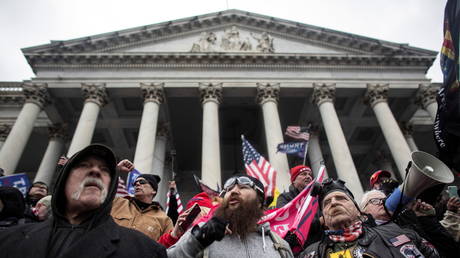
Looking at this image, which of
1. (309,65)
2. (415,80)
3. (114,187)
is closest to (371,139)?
(415,80)

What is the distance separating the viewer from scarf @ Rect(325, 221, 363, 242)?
2612 mm

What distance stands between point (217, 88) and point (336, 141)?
7621 mm

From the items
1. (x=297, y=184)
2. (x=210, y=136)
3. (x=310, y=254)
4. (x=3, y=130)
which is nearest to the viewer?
(x=310, y=254)

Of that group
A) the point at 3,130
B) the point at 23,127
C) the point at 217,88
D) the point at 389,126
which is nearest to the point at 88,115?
the point at 23,127

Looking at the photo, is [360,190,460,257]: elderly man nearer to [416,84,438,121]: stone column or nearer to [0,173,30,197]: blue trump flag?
[0,173,30,197]: blue trump flag

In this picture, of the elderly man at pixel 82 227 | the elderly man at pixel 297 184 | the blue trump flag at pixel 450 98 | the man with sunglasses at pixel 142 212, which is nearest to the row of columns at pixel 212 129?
the elderly man at pixel 297 184

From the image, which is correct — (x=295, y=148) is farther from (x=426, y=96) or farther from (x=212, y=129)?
(x=426, y=96)

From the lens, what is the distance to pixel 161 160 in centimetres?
1742

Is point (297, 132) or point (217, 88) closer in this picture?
point (297, 132)

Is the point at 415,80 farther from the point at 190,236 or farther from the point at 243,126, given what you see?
the point at 190,236

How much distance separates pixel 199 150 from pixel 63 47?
12.8m

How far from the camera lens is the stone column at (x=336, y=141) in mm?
13148

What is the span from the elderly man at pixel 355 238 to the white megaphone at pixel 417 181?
9.9 inches

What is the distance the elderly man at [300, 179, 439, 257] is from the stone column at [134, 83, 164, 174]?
456 inches
